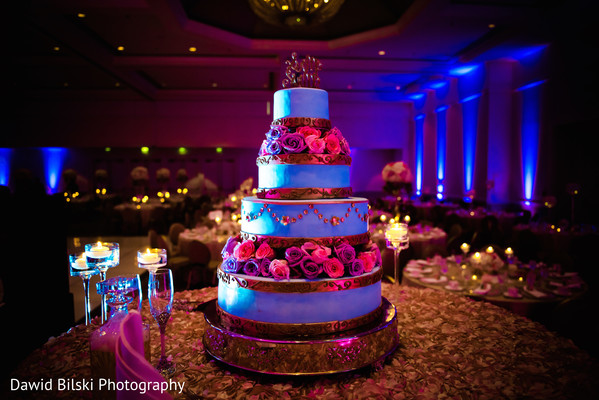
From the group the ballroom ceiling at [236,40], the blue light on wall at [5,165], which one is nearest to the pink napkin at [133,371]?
the ballroom ceiling at [236,40]

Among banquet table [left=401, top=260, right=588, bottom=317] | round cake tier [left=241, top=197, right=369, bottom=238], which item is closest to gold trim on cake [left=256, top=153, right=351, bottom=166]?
round cake tier [left=241, top=197, right=369, bottom=238]

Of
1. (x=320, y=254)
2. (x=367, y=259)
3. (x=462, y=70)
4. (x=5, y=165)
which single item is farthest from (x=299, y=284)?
(x=5, y=165)

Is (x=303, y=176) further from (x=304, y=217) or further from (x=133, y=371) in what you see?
(x=133, y=371)

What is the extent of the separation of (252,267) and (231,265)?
160mm

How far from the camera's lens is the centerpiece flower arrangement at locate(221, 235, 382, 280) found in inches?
83.0

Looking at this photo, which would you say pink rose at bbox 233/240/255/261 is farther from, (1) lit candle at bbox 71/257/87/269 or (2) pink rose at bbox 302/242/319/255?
(1) lit candle at bbox 71/257/87/269

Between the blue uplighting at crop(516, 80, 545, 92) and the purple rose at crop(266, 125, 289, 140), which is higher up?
the blue uplighting at crop(516, 80, 545, 92)

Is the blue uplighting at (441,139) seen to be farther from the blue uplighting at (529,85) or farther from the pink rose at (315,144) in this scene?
the pink rose at (315,144)

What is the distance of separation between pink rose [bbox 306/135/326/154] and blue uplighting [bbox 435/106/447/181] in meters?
13.0

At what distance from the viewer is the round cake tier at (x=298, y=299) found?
209cm

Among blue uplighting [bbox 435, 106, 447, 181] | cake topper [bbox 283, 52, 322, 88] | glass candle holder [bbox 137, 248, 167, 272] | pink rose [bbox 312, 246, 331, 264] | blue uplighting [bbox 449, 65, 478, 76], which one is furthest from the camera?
blue uplighting [bbox 435, 106, 447, 181]

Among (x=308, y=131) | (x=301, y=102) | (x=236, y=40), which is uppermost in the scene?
(x=236, y=40)

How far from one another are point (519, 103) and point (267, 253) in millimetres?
10679

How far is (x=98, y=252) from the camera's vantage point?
8.28 feet
